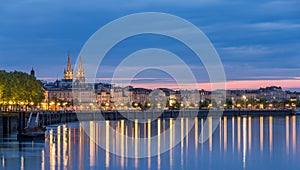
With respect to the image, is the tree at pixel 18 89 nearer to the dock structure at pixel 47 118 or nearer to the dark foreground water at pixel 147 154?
the dock structure at pixel 47 118

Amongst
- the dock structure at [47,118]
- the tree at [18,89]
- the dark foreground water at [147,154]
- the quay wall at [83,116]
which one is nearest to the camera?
the dark foreground water at [147,154]

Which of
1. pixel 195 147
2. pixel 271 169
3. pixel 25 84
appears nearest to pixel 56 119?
pixel 25 84

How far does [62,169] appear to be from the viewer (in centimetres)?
3906

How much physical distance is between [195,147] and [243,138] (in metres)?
14.5

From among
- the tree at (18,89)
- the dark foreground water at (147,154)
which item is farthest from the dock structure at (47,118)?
the tree at (18,89)

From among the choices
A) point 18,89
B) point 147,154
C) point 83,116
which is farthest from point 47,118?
point 83,116

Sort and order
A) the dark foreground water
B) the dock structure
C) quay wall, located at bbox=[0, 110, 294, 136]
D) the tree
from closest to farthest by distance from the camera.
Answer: the dark foreground water, the dock structure, quay wall, located at bbox=[0, 110, 294, 136], the tree

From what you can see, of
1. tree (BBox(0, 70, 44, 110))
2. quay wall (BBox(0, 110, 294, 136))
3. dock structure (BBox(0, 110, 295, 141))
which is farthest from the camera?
tree (BBox(0, 70, 44, 110))

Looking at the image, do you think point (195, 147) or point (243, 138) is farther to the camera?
point (243, 138)

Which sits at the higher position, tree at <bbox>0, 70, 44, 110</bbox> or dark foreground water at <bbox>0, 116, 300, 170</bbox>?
tree at <bbox>0, 70, 44, 110</bbox>

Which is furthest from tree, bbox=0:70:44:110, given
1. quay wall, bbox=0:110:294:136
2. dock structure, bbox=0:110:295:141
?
quay wall, bbox=0:110:294:136

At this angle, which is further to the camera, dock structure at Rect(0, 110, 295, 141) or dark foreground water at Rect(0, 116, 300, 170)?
dock structure at Rect(0, 110, 295, 141)

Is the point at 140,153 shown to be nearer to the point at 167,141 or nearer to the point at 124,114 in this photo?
the point at 167,141

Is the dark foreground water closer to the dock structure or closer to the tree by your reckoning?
the dock structure
